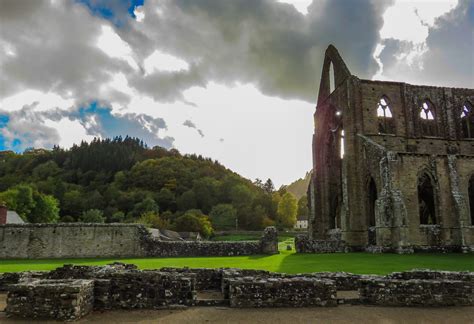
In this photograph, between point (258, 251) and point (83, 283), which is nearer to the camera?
point (83, 283)

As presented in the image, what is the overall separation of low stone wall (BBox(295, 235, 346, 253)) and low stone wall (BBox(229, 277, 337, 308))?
64.5 ft

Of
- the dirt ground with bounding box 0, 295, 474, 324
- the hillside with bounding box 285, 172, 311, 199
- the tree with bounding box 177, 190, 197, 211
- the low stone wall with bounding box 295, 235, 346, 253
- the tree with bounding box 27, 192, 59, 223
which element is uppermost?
the hillside with bounding box 285, 172, 311, 199

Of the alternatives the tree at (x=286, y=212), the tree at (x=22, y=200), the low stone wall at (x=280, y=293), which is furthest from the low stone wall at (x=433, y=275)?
the tree at (x=286, y=212)

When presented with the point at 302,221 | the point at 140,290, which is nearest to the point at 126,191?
the point at 302,221

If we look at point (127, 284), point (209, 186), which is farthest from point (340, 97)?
point (209, 186)

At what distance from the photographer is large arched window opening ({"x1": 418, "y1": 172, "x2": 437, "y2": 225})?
3072cm

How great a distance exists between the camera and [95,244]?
2888 centimetres

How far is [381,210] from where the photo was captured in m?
27.7

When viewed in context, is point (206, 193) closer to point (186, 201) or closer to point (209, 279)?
point (186, 201)

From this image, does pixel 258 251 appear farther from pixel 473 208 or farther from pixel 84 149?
pixel 84 149

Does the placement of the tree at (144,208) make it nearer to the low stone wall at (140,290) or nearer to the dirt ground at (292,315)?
the low stone wall at (140,290)

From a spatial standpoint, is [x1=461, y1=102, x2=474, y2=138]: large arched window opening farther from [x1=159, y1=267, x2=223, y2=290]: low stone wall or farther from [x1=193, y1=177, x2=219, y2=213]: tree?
[x1=193, y1=177, x2=219, y2=213]: tree

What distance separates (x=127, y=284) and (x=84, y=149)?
10553 cm

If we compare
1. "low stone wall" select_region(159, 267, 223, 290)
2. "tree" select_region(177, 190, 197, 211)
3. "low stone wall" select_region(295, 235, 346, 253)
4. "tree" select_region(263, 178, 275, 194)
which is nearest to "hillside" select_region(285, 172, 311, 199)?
"tree" select_region(263, 178, 275, 194)
